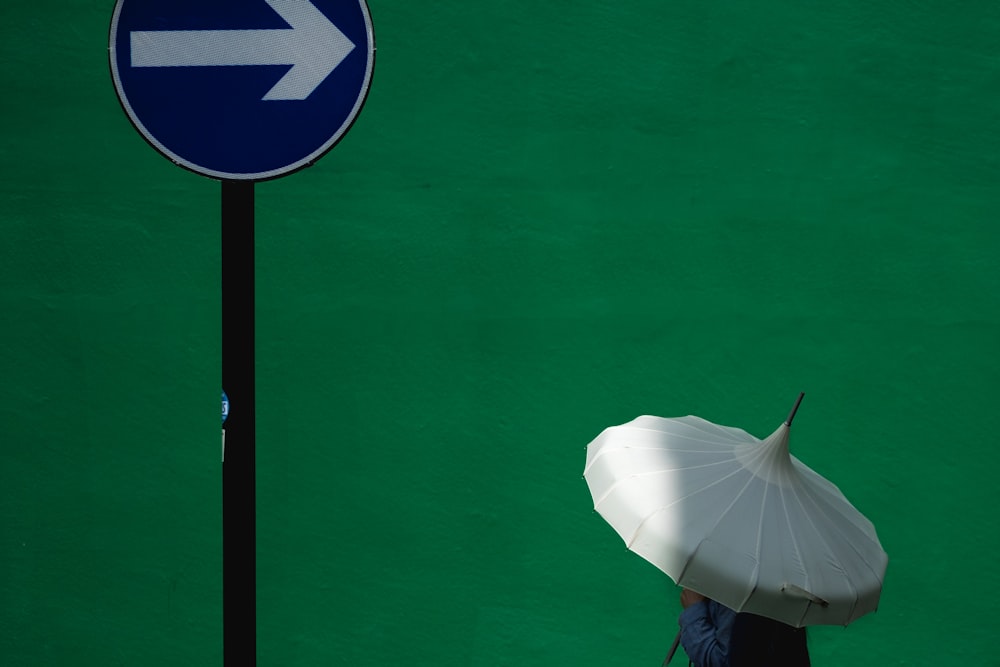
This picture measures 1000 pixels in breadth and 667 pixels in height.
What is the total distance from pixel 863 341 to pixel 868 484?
51cm

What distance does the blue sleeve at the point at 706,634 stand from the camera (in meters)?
2.81

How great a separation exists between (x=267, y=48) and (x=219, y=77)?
13 cm

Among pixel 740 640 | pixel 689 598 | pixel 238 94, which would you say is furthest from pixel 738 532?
pixel 238 94

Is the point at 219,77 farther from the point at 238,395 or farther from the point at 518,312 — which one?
the point at 518,312

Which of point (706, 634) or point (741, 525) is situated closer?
point (741, 525)

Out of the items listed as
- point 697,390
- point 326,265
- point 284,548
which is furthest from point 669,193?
point 284,548

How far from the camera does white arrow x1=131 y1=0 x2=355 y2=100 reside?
2.41 metres

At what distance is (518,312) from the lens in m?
3.60

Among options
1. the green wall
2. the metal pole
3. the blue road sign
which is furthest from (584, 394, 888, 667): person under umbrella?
the blue road sign

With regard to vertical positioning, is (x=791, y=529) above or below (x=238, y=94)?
below

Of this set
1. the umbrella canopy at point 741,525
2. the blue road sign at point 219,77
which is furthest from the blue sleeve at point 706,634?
the blue road sign at point 219,77

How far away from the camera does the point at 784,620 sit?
2.47 m

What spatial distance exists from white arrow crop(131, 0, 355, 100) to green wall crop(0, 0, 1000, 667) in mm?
1109

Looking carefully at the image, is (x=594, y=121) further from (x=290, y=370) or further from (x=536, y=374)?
(x=290, y=370)
